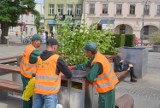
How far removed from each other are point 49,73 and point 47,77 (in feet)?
0.24

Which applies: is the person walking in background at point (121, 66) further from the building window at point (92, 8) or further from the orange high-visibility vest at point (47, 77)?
the building window at point (92, 8)

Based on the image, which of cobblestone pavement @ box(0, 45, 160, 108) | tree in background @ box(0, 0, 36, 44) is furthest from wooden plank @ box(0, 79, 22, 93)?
tree in background @ box(0, 0, 36, 44)

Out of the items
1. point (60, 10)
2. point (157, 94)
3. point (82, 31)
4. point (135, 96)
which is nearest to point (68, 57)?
point (82, 31)

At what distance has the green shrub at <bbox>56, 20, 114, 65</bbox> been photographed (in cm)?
598

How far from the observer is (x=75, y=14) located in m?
46.1

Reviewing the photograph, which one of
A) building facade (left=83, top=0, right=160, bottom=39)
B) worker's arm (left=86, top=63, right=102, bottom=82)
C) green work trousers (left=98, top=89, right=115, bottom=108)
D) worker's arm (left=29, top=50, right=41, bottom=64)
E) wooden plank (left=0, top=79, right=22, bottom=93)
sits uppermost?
building facade (left=83, top=0, right=160, bottom=39)

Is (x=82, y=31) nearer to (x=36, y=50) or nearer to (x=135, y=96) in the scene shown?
(x=36, y=50)

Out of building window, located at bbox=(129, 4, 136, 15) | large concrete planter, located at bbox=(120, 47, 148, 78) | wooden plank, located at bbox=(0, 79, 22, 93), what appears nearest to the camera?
wooden plank, located at bbox=(0, 79, 22, 93)

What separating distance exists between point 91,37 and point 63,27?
76 centimetres

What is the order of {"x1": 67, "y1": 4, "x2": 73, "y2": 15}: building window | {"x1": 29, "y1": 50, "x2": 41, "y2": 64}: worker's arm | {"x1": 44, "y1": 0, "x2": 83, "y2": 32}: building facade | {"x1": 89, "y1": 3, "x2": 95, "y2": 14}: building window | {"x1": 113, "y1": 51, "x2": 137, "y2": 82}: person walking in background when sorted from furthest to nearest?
{"x1": 67, "y1": 4, "x2": 73, "y2": 15}: building window
{"x1": 44, "y1": 0, "x2": 83, "y2": 32}: building facade
{"x1": 89, "y1": 3, "x2": 95, "y2": 14}: building window
{"x1": 113, "y1": 51, "x2": 137, "y2": 82}: person walking in background
{"x1": 29, "y1": 50, "x2": 41, "y2": 64}: worker's arm

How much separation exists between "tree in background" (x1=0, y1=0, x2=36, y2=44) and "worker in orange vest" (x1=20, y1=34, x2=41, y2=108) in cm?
1978

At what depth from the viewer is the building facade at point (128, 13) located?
42.7 m

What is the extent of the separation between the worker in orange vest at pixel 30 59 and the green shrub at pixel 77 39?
1443 millimetres

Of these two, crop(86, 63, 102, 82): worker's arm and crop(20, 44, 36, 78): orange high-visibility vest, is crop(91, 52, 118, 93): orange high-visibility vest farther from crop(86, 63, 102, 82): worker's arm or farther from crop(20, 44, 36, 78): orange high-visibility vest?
crop(20, 44, 36, 78): orange high-visibility vest
